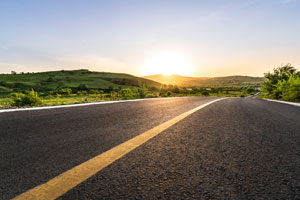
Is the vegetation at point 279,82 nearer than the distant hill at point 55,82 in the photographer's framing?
Yes

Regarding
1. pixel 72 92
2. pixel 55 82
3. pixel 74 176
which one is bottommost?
pixel 72 92

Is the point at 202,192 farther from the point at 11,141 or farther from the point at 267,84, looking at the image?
the point at 267,84

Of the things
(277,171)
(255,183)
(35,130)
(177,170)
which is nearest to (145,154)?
(177,170)

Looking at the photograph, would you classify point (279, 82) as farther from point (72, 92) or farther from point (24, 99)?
point (72, 92)

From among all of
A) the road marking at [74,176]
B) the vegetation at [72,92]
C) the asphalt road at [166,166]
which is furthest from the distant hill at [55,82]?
the road marking at [74,176]

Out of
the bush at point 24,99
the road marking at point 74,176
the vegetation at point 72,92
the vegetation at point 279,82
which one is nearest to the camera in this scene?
the road marking at point 74,176

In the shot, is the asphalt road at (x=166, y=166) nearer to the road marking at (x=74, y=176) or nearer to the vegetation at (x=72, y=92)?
the road marking at (x=74, y=176)

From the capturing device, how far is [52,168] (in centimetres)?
156

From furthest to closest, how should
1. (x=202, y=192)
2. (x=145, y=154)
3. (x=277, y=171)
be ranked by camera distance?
(x=145, y=154) < (x=277, y=171) < (x=202, y=192)

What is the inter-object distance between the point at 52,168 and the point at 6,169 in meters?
0.39

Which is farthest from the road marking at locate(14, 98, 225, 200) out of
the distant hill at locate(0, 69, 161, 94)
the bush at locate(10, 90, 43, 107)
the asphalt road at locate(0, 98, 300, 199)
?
the distant hill at locate(0, 69, 161, 94)

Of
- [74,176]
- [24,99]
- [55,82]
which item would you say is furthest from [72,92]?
[74,176]

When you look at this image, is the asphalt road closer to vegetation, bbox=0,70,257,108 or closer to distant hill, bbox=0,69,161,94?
vegetation, bbox=0,70,257,108

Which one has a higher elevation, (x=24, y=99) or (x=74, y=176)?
(x=74, y=176)
